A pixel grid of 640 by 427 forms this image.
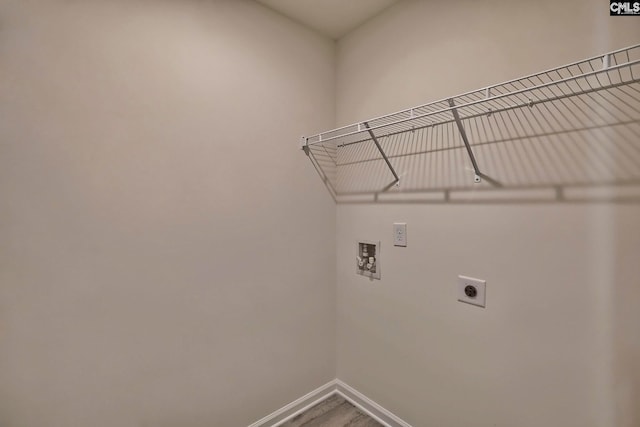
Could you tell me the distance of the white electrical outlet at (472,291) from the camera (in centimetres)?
119

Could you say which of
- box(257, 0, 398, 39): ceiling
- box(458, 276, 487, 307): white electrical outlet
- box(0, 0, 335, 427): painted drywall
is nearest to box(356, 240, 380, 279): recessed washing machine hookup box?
box(0, 0, 335, 427): painted drywall

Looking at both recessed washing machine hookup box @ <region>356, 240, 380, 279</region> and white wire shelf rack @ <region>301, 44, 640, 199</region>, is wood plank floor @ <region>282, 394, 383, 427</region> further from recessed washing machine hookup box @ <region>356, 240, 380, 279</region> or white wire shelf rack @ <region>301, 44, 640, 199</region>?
white wire shelf rack @ <region>301, 44, 640, 199</region>

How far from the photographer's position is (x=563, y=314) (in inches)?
39.3

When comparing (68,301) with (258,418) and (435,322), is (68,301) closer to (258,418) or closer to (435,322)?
(258,418)

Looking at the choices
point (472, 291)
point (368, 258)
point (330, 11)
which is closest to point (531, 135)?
point (472, 291)

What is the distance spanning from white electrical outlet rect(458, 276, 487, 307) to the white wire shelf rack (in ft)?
1.39

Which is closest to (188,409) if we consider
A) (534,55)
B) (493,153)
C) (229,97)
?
(229,97)

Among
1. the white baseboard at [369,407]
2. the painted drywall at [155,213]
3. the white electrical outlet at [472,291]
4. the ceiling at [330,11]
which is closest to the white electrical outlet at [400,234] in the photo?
the white electrical outlet at [472,291]

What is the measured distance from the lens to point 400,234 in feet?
4.93

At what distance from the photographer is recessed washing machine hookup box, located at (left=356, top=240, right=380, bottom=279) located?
163 cm

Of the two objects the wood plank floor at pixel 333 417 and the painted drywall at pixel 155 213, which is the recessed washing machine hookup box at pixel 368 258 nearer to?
the painted drywall at pixel 155 213

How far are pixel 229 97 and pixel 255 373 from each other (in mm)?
1489

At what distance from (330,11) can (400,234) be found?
1335 millimetres

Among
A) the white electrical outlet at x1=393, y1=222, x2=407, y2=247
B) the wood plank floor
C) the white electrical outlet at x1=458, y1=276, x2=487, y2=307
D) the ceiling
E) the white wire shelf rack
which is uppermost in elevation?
the ceiling
